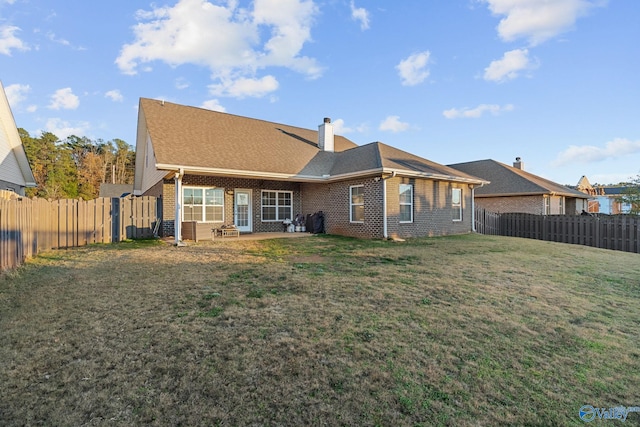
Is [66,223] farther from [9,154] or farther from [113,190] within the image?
[113,190]

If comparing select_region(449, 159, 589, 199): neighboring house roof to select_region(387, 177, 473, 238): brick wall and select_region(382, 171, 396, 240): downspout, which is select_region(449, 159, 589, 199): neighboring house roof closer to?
select_region(387, 177, 473, 238): brick wall

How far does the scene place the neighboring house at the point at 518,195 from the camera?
19.5m

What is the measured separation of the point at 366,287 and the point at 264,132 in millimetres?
13507

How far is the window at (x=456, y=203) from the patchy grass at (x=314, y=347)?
8707 millimetres

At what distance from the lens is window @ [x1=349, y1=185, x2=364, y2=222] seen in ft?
43.5

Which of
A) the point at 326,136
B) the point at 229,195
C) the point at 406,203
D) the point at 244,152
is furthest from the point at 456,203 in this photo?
the point at 229,195

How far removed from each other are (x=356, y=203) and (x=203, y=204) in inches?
260

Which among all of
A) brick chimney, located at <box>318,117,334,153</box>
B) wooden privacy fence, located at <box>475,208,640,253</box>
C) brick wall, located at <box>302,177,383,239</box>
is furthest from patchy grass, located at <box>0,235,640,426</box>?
brick chimney, located at <box>318,117,334,153</box>

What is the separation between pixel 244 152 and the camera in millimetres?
14242

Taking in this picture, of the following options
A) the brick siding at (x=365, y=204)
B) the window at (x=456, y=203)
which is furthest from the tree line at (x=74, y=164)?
the window at (x=456, y=203)

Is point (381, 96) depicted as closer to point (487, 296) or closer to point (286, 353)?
point (487, 296)

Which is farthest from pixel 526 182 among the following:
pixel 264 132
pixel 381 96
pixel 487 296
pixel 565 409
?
pixel 565 409

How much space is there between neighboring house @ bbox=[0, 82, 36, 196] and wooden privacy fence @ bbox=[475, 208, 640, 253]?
2331 centimetres

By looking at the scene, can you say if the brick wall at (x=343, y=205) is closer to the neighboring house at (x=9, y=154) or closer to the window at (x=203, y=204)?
the window at (x=203, y=204)
